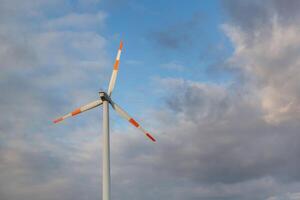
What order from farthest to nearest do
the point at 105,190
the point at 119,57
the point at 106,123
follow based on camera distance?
the point at 119,57 → the point at 106,123 → the point at 105,190

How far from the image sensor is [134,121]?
340 ft

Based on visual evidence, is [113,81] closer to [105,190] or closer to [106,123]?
[106,123]

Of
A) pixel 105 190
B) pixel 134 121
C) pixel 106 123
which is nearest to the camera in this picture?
pixel 105 190

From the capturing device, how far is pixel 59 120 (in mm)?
104938

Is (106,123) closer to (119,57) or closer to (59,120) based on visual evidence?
(59,120)

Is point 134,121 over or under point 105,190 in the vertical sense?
over

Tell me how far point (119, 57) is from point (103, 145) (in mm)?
32187

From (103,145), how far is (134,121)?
552 inches

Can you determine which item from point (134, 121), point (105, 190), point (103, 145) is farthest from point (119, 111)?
point (105, 190)

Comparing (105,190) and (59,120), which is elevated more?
(59,120)

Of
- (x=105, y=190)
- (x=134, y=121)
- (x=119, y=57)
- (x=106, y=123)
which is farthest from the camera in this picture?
(x=119, y=57)

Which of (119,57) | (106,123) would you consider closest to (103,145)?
(106,123)

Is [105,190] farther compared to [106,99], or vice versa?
[106,99]

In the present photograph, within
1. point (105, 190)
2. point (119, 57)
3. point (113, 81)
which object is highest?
point (119, 57)
